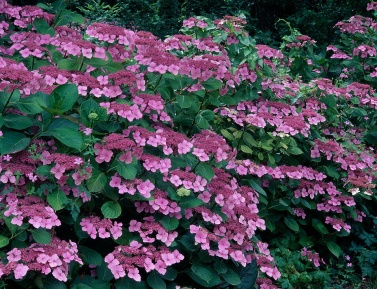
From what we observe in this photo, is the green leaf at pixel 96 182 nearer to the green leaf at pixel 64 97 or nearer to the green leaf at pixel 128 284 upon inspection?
the green leaf at pixel 64 97

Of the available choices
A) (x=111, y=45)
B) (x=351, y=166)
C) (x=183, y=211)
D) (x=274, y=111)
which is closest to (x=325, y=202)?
(x=351, y=166)

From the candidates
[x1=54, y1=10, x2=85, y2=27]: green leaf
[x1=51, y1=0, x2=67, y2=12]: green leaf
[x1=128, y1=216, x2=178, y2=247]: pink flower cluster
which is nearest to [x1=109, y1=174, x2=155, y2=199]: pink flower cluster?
[x1=128, y1=216, x2=178, y2=247]: pink flower cluster

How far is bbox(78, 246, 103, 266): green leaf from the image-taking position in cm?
253

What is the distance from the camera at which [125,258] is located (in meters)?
2.41

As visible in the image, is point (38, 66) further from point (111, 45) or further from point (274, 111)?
point (274, 111)

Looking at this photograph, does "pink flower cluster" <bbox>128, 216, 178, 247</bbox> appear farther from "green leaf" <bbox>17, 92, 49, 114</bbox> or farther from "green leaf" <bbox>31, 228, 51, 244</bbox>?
"green leaf" <bbox>17, 92, 49, 114</bbox>

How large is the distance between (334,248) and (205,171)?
1529 millimetres

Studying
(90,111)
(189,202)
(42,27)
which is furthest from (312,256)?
(42,27)

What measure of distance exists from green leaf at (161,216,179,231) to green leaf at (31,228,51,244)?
0.56 metres

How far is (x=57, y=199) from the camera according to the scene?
7.81 feet

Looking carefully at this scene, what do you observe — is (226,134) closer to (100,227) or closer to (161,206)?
(161,206)

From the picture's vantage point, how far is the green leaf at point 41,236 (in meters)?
2.28

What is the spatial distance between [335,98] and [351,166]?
0.62 metres

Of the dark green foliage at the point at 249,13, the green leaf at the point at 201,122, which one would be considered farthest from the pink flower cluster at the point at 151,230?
the dark green foliage at the point at 249,13
